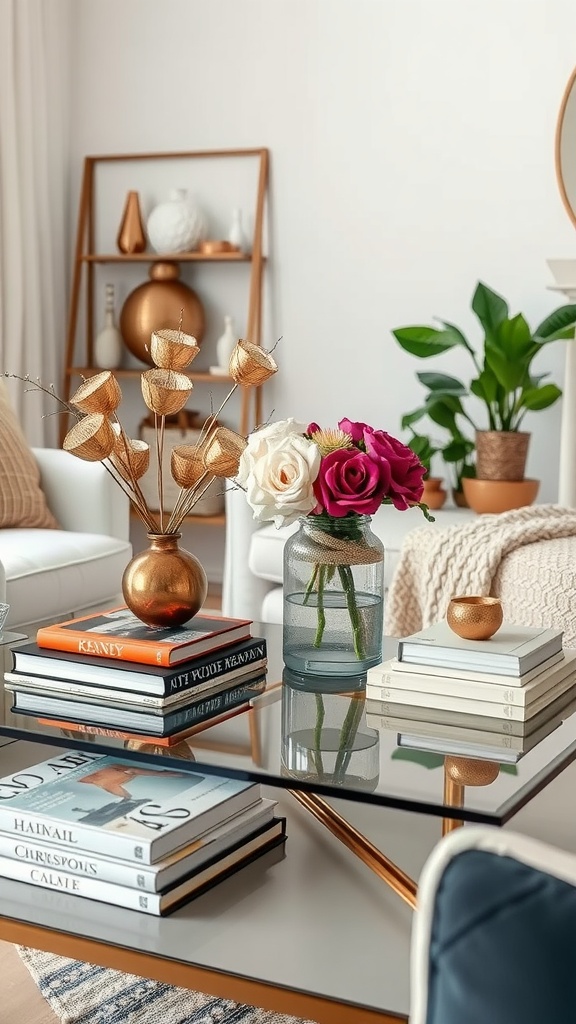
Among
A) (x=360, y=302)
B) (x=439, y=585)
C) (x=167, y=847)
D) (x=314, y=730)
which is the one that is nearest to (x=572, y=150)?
(x=360, y=302)

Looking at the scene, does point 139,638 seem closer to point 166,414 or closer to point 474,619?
point 166,414

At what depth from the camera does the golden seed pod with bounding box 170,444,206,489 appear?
5.33 ft

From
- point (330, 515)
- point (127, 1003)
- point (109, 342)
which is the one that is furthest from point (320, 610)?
point (109, 342)

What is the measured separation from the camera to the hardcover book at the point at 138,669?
4.73ft

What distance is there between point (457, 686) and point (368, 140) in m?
2.96

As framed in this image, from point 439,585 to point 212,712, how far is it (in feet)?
3.81

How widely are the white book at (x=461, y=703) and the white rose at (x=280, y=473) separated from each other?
10.1 inches

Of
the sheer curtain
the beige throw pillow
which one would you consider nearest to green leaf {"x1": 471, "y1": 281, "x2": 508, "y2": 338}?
the beige throw pillow

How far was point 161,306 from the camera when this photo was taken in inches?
167

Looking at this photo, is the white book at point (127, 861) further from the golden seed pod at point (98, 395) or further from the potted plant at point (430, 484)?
the potted plant at point (430, 484)

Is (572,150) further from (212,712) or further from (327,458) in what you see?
(212,712)

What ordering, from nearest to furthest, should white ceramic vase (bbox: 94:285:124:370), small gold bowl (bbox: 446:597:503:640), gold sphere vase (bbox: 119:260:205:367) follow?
small gold bowl (bbox: 446:597:503:640) → gold sphere vase (bbox: 119:260:205:367) → white ceramic vase (bbox: 94:285:124:370)

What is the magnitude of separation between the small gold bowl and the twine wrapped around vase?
6.0 inches

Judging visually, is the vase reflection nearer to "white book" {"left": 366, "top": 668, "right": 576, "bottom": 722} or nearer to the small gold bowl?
"white book" {"left": 366, "top": 668, "right": 576, "bottom": 722}
